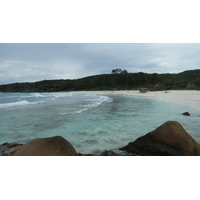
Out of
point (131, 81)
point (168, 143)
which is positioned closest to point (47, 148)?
point (168, 143)

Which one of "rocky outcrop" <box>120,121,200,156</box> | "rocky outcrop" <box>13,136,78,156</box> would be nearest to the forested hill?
"rocky outcrop" <box>120,121,200,156</box>

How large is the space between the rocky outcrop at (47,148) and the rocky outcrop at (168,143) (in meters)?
2.41

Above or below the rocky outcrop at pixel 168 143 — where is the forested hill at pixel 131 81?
above

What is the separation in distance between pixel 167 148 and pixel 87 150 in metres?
2.87

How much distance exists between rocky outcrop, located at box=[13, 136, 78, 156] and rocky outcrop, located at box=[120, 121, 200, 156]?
7.91 ft

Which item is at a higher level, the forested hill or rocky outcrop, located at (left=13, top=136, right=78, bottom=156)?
the forested hill

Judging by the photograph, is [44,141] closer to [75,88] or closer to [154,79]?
[154,79]

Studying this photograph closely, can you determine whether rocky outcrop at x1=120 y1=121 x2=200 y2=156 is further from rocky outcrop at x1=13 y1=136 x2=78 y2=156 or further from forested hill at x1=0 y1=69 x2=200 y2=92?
forested hill at x1=0 y1=69 x2=200 y2=92

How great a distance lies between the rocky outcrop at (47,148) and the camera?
3.33 meters

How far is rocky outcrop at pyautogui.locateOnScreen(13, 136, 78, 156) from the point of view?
10.9 feet

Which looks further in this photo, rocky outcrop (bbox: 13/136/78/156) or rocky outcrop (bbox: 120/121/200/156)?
rocky outcrop (bbox: 120/121/200/156)

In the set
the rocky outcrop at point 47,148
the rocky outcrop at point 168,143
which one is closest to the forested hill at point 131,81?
the rocky outcrop at point 168,143

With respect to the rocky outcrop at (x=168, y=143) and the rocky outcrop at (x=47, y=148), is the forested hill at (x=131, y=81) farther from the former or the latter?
the rocky outcrop at (x=47, y=148)

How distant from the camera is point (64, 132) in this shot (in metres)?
7.71
